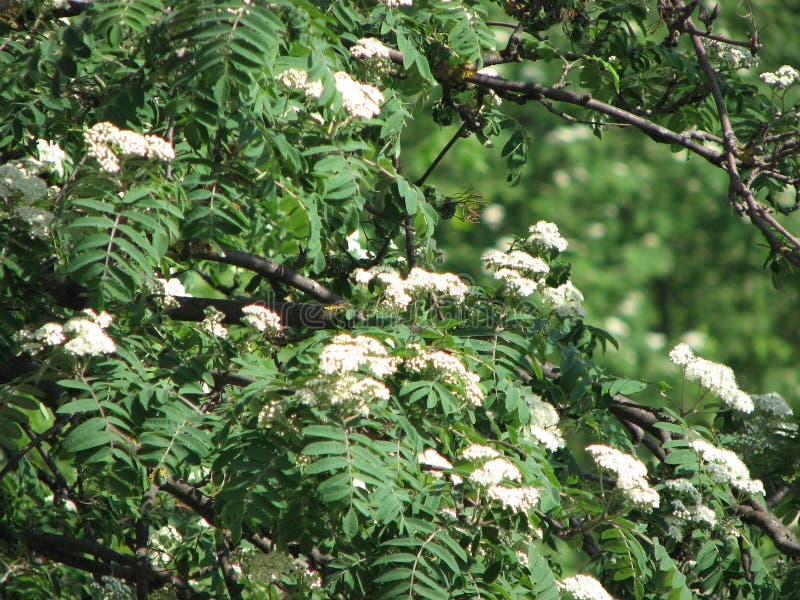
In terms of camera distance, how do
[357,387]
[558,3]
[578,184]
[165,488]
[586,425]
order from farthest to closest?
[578,184]
[558,3]
[586,425]
[165,488]
[357,387]

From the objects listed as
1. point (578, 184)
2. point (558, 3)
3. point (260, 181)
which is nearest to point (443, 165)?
point (578, 184)

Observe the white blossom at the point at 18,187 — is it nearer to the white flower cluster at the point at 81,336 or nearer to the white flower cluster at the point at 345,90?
the white flower cluster at the point at 81,336

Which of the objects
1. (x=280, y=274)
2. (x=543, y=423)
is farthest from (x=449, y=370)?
(x=280, y=274)

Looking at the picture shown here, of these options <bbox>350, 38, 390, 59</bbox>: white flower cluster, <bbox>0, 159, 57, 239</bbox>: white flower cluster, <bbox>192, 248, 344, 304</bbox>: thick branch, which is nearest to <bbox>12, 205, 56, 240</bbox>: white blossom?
<bbox>0, 159, 57, 239</bbox>: white flower cluster

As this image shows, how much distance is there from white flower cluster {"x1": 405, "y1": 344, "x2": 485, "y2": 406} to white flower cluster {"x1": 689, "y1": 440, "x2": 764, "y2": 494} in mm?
1058

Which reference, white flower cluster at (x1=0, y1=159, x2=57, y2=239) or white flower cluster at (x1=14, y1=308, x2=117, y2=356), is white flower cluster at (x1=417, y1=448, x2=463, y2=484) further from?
white flower cluster at (x1=0, y1=159, x2=57, y2=239)

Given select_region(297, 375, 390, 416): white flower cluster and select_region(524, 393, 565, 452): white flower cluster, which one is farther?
select_region(524, 393, 565, 452): white flower cluster

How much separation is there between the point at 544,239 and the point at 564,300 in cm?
34

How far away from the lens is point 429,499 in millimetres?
2750

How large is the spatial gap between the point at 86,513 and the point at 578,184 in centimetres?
1060

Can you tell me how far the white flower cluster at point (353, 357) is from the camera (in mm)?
2523

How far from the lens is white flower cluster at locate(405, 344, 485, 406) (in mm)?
2838

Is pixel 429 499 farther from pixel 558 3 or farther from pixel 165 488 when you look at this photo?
pixel 558 3

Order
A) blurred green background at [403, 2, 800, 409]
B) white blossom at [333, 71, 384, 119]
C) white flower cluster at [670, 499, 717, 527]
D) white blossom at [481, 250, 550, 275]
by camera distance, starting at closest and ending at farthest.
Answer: white blossom at [333, 71, 384, 119]
white flower cluster at [670, 499, 717, 527]
white blossom at [481, 250, 550, 275]
blurred green background at [403, 2, 800, 409]
